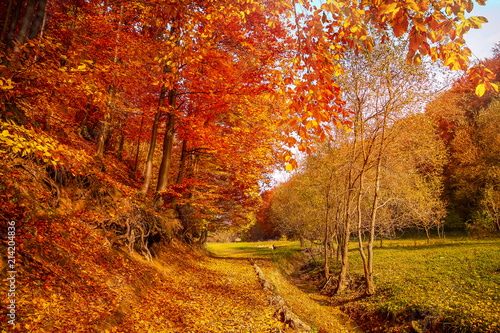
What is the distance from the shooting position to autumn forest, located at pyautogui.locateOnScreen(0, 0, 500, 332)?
3.23 metres

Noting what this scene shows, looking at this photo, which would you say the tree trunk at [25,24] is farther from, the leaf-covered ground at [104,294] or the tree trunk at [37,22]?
the leaf-covered ground at [104,294]

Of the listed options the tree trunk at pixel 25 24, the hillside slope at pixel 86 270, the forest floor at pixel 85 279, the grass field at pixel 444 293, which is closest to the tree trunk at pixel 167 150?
the hillside slope at pixel 86 270

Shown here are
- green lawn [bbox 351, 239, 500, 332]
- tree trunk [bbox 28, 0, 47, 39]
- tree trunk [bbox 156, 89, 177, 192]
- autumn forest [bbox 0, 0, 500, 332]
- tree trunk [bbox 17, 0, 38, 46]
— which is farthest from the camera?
tree trunk [bbox 156, 89, 177, 192]

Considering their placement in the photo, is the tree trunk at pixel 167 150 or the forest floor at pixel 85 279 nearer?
the forest floor at pixel 85 279

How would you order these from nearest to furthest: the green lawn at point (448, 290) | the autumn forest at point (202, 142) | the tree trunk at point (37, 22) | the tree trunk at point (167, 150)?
the autumn forest at point (202, 142), the tree trunk at point (37, 22), the green lawn at point (448, 290), the tree trunk at point (167, 150)

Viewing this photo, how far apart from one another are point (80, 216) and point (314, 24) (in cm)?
638

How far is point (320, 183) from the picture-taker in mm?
17172

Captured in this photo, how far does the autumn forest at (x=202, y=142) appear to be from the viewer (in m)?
3.23

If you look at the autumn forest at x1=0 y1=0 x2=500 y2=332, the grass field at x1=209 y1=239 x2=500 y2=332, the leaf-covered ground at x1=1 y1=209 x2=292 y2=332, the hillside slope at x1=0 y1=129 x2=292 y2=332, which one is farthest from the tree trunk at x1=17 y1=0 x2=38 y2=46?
the grass field at x1=209 y1=239 x2=500 y2=332

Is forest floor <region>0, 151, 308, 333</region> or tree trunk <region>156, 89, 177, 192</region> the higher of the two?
tree trunk <region>156, 89, 177, 192</region>

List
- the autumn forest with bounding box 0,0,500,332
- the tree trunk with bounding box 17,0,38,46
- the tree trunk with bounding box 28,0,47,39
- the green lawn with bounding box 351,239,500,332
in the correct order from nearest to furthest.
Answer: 1. the autumn forest with bounding box 0,0,500,332
2. the tree trunk with bounding box 17,0,38,46
3. the tree trunk with bounding box 28,0,47,39
4. the green lawn with bounding box 351,239,500,332

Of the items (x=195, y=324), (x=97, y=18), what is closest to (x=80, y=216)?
(x=195, y=324)

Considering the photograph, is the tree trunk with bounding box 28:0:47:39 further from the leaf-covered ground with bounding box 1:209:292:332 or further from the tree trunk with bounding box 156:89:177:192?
the tree trunk with bounding box 156:89:177:192

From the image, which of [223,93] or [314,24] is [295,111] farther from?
[223,93]
